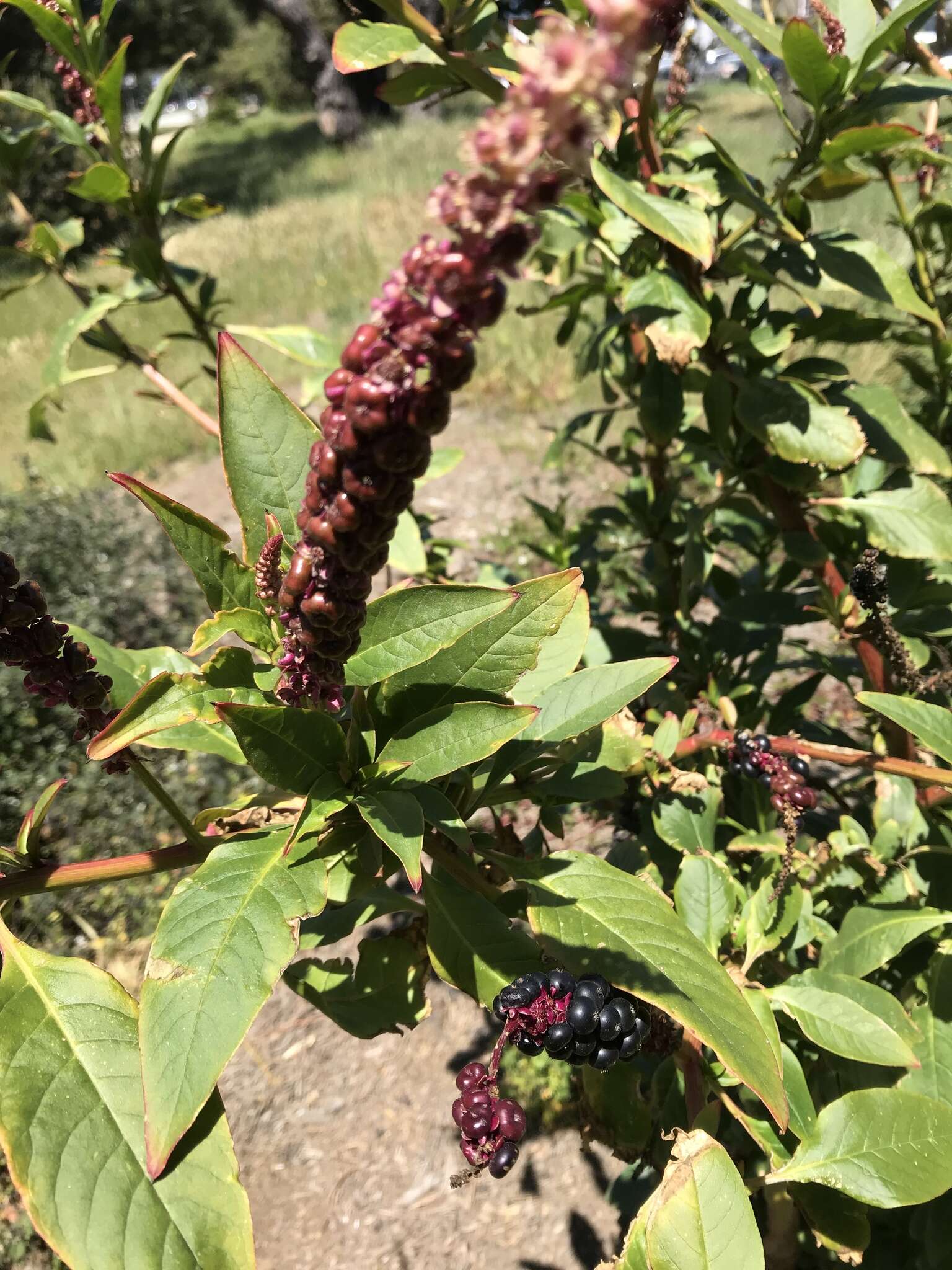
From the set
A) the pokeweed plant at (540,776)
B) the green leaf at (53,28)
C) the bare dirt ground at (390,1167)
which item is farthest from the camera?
the bare dirt ground at (390,1167)

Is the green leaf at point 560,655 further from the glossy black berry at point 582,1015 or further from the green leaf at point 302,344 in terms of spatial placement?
the green leaf at point 302,344

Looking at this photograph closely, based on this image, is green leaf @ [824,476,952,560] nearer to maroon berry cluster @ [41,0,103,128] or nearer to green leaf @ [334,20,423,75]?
green leaf @ [334,20,423,75]

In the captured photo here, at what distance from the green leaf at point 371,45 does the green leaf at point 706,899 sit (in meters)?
1.46

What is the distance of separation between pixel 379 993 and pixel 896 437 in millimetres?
1498

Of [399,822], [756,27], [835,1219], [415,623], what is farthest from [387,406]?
[835,1219]

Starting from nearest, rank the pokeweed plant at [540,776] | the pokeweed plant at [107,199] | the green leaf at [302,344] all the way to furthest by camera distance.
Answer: the pokeweed plant at [540,776]
the pokeweed plant at [107,199]
the green leaf at [302,344]

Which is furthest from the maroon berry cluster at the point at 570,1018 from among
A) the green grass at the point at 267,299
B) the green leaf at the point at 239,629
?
the green grass at the point at 267,299

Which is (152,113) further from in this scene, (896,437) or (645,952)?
(645,952)

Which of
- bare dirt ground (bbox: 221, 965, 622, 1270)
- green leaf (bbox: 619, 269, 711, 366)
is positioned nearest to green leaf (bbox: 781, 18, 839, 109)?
green leaf (bbox: 619, 269, 711, 366)

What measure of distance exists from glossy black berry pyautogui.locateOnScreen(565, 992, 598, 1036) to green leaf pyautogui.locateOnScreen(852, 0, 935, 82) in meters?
1.48

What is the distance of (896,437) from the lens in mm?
1744

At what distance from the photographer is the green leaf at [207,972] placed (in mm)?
774

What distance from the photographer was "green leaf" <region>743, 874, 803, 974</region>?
1.37m

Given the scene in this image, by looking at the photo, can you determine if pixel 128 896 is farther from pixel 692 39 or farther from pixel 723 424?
pixel 692 39
